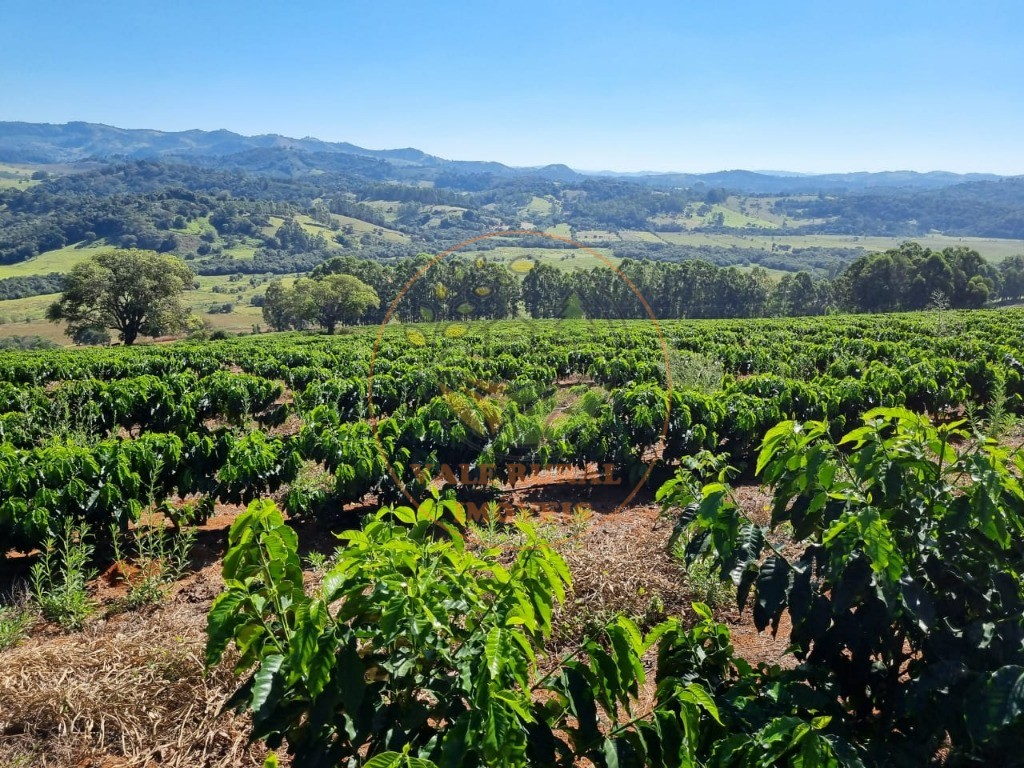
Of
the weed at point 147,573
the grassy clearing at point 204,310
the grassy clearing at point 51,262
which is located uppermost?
the weed at point 147,573

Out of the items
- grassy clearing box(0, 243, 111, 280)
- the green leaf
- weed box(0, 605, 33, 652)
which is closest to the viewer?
the green leaf

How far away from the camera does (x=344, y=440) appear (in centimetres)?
695

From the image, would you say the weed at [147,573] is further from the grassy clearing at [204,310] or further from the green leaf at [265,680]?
the grassy clearing at [204,310]

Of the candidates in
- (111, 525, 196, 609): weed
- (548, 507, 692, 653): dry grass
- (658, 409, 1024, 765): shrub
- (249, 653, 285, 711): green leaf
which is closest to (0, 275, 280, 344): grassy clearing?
(111, 525, 196, 609): weed

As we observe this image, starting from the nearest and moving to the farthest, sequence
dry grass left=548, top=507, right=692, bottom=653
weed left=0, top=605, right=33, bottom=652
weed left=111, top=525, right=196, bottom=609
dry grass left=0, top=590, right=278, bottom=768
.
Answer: dry grass left=0, top=590, right=278, bottom=768
weed left=0, top=605, right=33, bottom=652
dry grass left=548, top=507, right=692, bottom=653
weed left=111, top=525, right=196, bottom=609

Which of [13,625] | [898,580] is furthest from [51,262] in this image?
[898,580]

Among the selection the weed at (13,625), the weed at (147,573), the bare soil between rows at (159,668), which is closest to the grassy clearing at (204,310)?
the weed at (147,573)

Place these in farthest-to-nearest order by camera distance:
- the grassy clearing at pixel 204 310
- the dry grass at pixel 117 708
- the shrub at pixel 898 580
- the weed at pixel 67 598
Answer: the grassy clearing at pixel 204 310, the weed at pixel 67 598, the dry grass at pixel 117 708, the shrub at pixel 898 580

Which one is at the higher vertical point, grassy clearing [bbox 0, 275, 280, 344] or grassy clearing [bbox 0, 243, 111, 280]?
grassy clearing [bbox 0, 243, 111, 280]

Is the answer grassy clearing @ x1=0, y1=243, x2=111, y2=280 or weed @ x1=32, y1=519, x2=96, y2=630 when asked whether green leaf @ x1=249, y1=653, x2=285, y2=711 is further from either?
grassy clearing @ x1=0, y1=243, x2=111, y2=280

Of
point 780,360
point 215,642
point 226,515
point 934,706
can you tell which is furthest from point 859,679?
point 780,360

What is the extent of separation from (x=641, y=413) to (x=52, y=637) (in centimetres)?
658

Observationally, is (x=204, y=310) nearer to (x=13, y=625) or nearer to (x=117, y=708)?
(x=13, y=625)

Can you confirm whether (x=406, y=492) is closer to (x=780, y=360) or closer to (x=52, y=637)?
(x=52, y=637)
